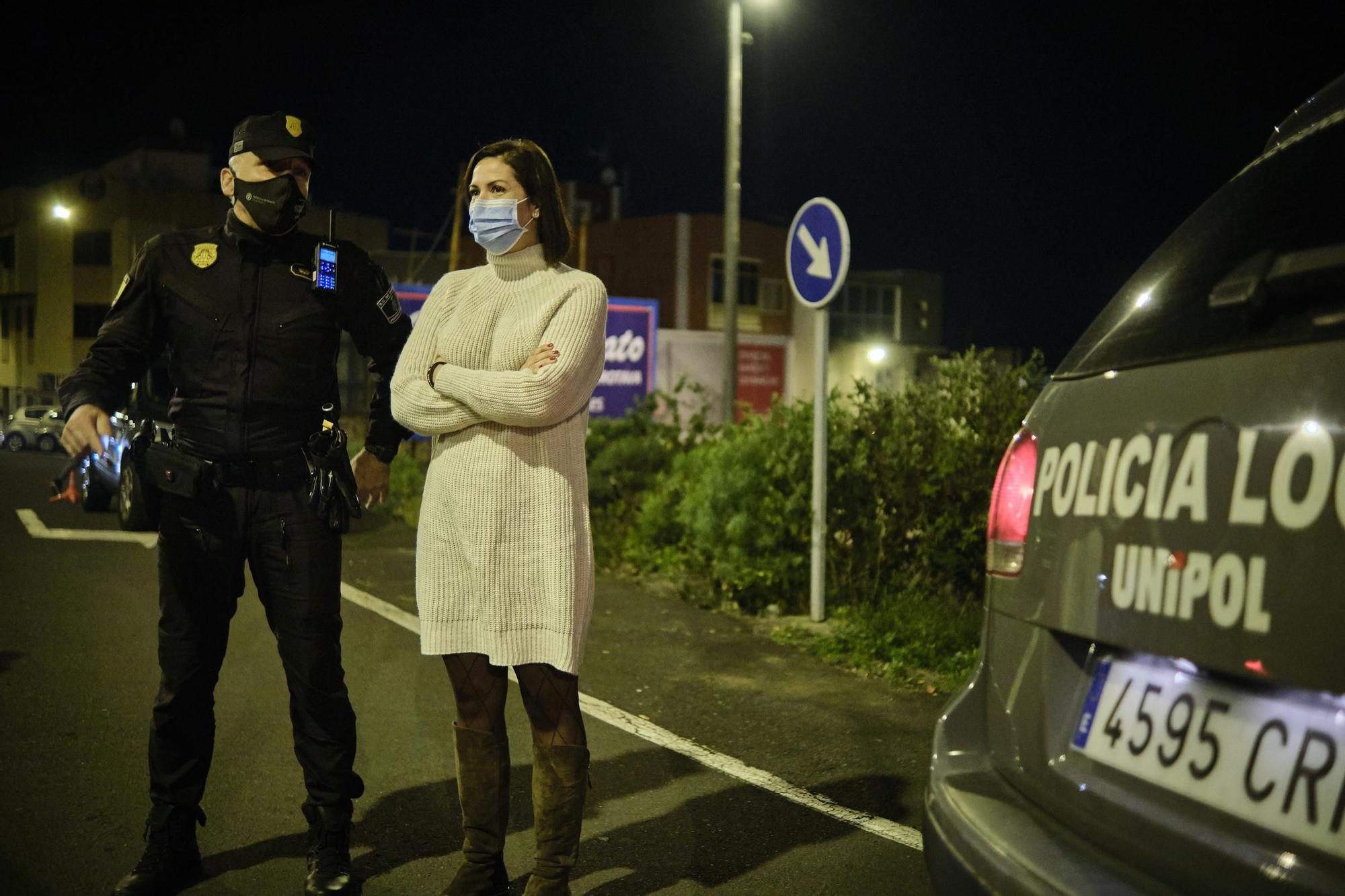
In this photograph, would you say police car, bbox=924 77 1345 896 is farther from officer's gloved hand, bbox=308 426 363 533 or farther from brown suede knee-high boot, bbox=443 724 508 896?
officer's gloved hand, bbox=308 426 363 533

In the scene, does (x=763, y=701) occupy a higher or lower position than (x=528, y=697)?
lower

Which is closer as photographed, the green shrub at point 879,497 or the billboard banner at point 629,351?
the green shrub at point 879,497

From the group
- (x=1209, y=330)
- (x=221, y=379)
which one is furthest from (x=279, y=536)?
(x=1209, y=330)

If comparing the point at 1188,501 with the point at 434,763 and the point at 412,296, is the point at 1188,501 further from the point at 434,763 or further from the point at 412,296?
the point at 412,296

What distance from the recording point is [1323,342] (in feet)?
5.60

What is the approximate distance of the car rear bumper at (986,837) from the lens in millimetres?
1936

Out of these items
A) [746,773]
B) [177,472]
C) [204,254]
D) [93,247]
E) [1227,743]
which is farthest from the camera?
[93,247]

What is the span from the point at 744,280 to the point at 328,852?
157ft

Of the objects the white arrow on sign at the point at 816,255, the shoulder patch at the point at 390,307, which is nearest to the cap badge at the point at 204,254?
the shoulder patch at the point at 390,307

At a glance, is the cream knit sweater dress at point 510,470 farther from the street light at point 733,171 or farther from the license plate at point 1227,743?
the street light at point 733,171

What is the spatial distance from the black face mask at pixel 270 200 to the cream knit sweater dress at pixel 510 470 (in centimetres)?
50

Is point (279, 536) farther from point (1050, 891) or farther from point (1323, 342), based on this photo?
point (1323, 342)

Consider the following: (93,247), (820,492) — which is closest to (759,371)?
(820,492)

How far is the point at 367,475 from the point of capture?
139 inches
